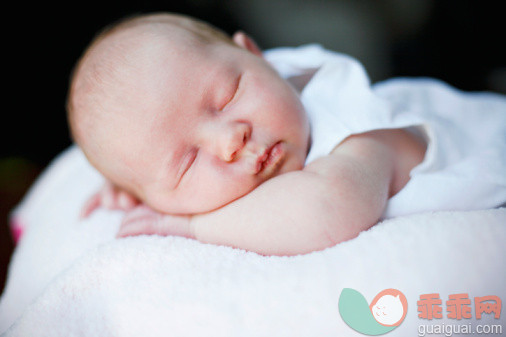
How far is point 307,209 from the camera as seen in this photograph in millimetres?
690

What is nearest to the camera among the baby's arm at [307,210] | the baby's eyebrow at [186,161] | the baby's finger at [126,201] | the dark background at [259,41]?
the baby's arm at [307,210]

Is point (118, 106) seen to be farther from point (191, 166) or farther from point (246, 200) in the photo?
point (246, 200)

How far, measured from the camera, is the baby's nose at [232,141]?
75cm

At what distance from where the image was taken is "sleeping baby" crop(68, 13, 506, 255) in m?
0.72

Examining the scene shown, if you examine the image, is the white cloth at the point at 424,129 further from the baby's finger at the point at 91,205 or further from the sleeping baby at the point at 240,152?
the baby's finger at the point at 91,205

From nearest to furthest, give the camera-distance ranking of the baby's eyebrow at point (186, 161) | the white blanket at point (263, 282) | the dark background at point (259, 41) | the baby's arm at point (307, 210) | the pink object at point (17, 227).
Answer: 1. the white blanket at point (263, 282)
2. the baby's arm at point (307, 210)
3. the baby's eyebrow at point (186, 161)
4. the pink object at point (17, 227)
5. the dark background at point (259, 41)

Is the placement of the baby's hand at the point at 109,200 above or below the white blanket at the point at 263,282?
below

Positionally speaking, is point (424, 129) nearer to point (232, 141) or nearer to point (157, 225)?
point (232, 141)

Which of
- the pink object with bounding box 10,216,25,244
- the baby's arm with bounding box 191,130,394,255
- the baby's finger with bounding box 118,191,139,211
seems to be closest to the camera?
the baby's arm with bounding box 191,130,394,255

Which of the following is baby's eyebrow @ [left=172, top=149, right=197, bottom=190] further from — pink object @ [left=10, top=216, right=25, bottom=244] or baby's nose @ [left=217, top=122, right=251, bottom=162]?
pink object @ [left=10, top=216, right=25, bottom=244]

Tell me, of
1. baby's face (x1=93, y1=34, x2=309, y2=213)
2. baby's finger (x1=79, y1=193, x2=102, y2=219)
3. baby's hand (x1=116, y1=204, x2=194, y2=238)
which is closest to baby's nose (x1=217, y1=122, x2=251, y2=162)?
baby's face (x1=93, y1=34, x2=309, y2=213)

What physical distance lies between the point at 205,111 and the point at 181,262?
0.95 ft

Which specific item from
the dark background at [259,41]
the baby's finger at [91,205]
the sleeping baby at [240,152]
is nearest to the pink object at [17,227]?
the dark background at [259,41]

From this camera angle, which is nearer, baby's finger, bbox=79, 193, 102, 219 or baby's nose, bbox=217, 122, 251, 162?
baby's nose, bbox=217, 122, 251, 162
